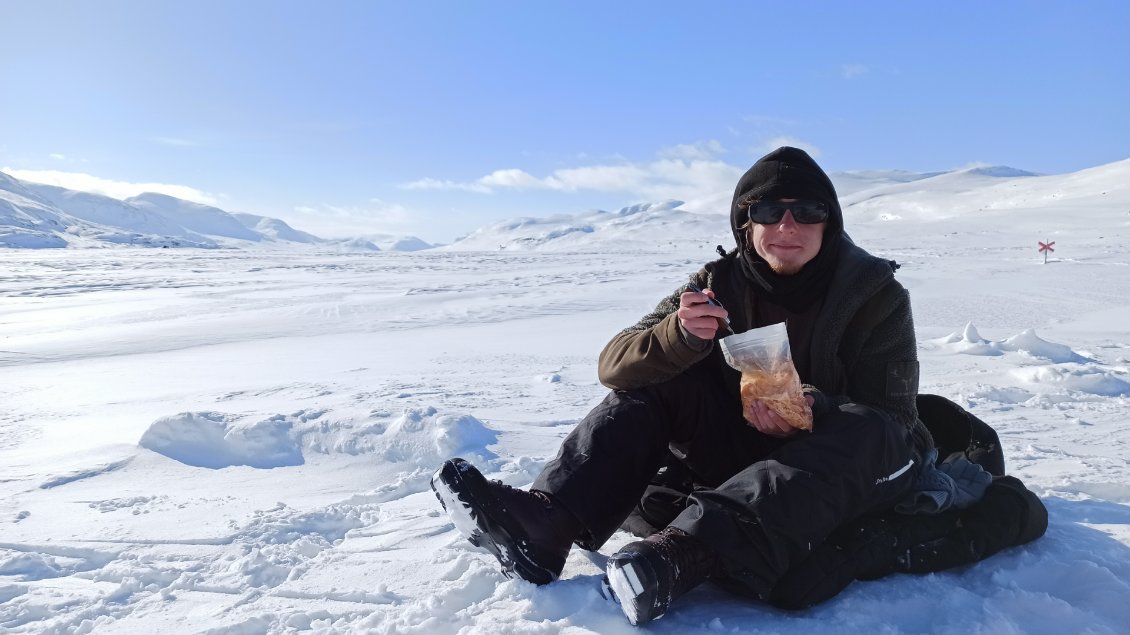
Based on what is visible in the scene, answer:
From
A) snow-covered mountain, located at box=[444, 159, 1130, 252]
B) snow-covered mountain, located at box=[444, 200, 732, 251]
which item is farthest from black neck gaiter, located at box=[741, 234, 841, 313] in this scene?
snow-covered mountain, located at box=[444, 200, 732, 251]

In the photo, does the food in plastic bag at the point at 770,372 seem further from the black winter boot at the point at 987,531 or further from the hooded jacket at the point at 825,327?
the black winter boot at the point at 987,531

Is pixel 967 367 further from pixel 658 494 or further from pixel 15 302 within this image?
pixel 15 302

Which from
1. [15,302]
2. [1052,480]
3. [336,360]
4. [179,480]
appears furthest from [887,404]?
[15,302]

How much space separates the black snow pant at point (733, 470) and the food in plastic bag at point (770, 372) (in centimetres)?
7

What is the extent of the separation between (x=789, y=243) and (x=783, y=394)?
1.70 ft

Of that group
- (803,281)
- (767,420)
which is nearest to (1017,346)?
(803,281)

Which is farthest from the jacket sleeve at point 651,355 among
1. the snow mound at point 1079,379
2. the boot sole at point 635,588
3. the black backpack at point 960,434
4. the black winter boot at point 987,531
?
the snow mound at point 1079,379

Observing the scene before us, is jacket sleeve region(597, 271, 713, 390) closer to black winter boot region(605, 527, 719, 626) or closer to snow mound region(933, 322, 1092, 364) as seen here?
black winter boot region(605, 527, 719, 626)

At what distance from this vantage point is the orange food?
167 cm

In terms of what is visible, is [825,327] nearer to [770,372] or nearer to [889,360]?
[889,360]

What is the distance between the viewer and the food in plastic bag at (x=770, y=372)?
1.67 m

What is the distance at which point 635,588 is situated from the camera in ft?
4.59

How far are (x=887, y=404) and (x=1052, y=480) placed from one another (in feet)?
3.83

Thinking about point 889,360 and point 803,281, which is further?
point 803,281
